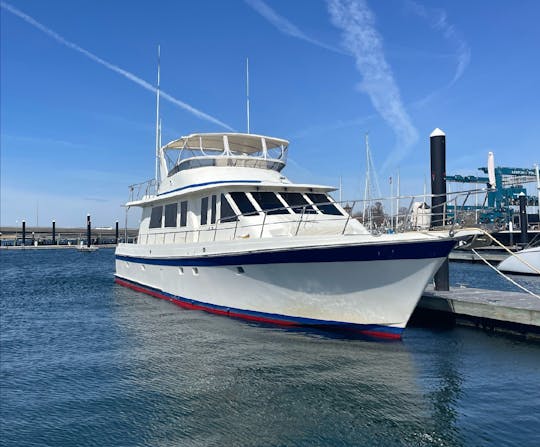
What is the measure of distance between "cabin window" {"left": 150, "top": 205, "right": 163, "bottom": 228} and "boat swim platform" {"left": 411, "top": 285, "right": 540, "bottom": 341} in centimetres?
891

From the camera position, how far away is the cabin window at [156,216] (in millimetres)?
16625

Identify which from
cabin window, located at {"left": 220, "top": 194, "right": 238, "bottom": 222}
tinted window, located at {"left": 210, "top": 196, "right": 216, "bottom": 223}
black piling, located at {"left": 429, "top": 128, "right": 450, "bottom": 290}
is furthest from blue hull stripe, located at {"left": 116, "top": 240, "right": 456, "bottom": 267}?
black piling, located at {"left": 429, "top": 128, "right": 450, "bottom": 290}

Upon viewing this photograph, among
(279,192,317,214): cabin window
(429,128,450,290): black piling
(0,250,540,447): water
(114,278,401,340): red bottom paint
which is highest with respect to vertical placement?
(429,128,450,290): black piling

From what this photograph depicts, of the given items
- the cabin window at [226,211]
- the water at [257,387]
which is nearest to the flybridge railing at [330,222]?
the cabin window at [226,211]

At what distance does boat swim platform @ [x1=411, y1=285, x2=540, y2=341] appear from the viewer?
10.5m

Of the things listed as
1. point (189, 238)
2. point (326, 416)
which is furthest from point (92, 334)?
point (326, 416)

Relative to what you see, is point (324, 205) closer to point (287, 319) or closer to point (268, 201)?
point (268, 201)

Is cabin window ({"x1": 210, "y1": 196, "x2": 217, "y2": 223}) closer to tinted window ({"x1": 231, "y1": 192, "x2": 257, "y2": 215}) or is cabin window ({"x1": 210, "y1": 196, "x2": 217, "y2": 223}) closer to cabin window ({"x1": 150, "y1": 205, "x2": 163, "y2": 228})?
tinted window ({"x1": 231, "y1": 192, "x2": 257, "y2": 215})

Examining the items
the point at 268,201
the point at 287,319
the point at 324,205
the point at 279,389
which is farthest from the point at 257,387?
the point at 324,205

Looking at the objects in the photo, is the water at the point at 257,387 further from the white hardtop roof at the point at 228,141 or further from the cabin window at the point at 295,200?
the white hardtop roof at the point at 228,141

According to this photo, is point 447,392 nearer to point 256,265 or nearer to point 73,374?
point 256,265

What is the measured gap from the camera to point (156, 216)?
16.9 meters

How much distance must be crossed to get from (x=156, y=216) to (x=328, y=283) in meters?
8.71

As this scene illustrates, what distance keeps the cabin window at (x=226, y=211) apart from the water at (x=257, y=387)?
2.58 meters
